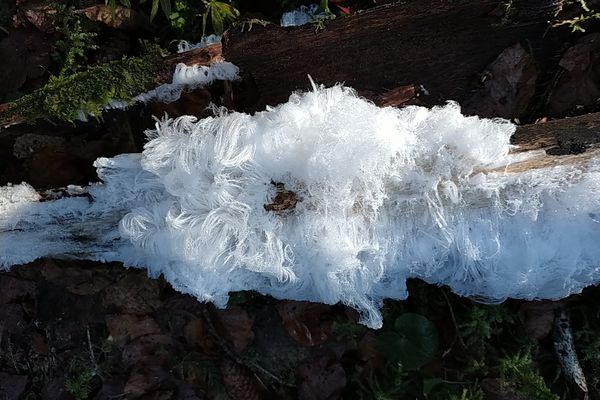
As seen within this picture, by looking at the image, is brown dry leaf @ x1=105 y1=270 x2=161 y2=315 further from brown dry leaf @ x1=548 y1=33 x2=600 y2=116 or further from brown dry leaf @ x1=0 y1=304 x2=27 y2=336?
brown dry leaf @ x1=548 y1=33 x2=600 y2=116

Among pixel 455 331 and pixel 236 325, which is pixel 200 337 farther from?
pixel 455 331

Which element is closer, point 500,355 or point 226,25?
point 500,355

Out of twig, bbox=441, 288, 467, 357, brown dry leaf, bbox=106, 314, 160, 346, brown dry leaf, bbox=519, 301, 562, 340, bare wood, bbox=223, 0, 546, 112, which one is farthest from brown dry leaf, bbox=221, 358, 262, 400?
bare wood, bbox=223, 0, 546, 112

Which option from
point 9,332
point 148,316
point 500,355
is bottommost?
point 9,332

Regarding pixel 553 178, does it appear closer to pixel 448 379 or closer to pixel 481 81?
pixel 481 81

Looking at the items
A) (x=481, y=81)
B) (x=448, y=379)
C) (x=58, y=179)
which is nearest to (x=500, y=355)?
(x=448, y=379)

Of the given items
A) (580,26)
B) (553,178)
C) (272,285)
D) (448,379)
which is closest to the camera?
(553,178)

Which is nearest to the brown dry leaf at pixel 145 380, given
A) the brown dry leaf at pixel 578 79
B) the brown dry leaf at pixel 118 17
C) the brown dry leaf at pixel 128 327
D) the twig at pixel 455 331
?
the brown dry leaf at pixel 128 327

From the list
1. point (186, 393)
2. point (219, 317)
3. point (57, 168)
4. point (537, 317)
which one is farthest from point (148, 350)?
point (537, 317)
